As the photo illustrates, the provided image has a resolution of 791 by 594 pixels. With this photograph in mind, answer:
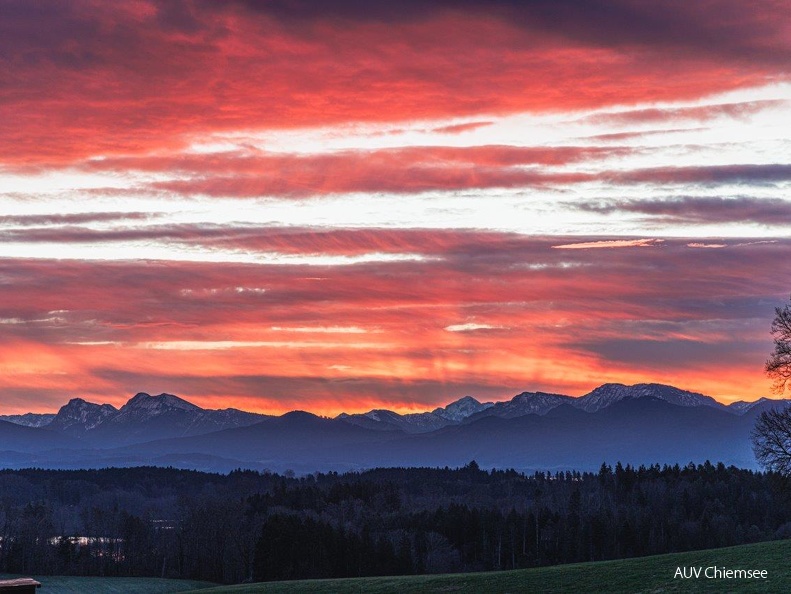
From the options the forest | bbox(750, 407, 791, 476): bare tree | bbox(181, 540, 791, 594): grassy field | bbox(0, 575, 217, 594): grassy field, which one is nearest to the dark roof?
bbox(181, 540, 791, 594): grassy field

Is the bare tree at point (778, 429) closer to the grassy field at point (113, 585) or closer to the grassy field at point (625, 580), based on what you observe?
the grassy field at point (625, 580)

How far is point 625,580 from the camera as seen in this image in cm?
6097

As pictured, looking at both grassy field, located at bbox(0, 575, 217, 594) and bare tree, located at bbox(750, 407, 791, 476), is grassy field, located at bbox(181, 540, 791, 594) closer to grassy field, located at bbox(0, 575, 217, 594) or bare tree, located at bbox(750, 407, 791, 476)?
bare tree, located at bbox(750, 407, 791, 476)

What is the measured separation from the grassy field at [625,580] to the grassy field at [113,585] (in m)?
68.3

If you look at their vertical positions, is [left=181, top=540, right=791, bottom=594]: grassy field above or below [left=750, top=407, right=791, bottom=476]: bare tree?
below

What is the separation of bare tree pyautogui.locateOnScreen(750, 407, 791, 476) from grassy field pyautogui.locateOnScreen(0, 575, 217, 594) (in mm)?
88159

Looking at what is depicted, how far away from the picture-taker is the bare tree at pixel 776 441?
67.9 meters

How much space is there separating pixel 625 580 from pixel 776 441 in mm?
15128

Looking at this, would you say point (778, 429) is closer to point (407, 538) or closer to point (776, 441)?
point (776, 441)

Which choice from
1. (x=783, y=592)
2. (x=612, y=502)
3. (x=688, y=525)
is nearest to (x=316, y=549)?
(x=688, y=525)

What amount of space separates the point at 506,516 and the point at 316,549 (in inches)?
1591

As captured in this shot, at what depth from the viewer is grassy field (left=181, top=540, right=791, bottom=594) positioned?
2162 inches

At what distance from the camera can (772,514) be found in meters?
172

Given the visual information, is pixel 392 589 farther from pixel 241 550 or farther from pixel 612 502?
pixel 612 502
